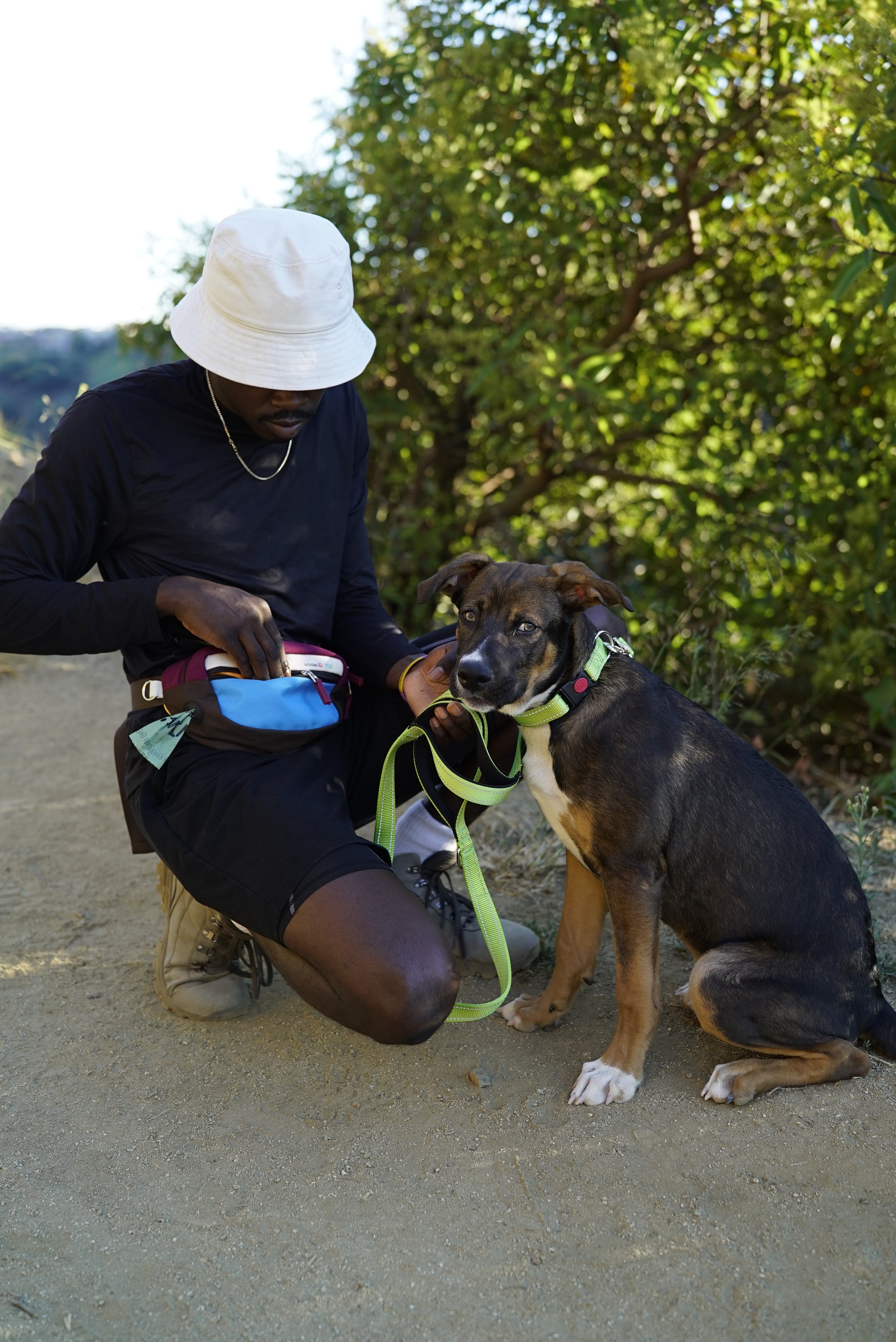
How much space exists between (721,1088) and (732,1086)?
29 millimetres

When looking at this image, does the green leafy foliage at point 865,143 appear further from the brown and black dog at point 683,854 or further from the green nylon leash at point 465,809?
the green nylon leash at point 465,809

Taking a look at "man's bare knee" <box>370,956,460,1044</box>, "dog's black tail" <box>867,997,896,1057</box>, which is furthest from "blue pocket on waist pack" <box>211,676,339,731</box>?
"dog's black tail" <box>867,997,896,1057</box>

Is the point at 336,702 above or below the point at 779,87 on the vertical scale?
below

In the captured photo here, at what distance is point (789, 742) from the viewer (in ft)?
19.9

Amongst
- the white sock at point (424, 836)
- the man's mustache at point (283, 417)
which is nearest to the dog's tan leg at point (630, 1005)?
the white sock at point (424, 836)

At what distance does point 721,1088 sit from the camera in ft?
9.62

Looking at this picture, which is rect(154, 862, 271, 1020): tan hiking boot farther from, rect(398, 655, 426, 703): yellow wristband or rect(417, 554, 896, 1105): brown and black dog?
rect(417, 554, 896, 1105): brown and black dog

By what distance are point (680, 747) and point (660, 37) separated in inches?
125

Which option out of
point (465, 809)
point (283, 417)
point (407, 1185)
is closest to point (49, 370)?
point (283, 417)

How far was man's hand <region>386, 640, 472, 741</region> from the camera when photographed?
11.1 ft

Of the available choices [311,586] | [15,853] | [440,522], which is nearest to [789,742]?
[440,522]

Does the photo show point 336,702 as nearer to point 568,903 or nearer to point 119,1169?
point 568,903

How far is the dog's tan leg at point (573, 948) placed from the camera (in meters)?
3.34

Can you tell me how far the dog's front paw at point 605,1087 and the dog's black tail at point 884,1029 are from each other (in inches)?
27.7
